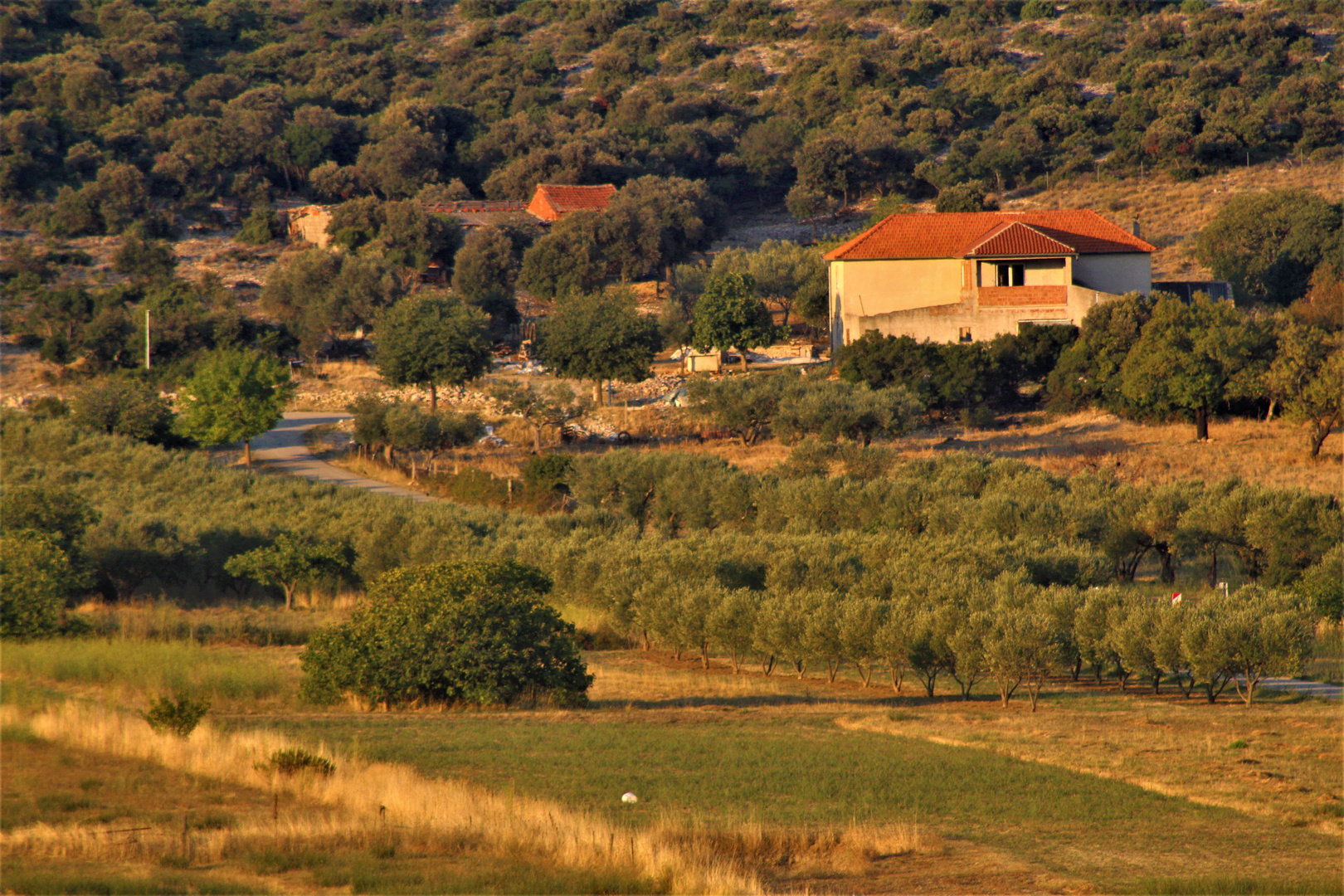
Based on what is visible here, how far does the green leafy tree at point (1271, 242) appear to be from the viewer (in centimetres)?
6750

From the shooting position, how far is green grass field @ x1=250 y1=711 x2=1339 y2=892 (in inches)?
549

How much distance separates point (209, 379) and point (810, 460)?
2551 cm

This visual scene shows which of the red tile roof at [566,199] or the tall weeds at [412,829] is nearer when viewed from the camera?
the tall weeds at [412,829]

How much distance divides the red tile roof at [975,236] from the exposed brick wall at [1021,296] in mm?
1927

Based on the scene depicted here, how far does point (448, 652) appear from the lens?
862 inches

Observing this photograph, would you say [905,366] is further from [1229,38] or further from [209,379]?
[1229,38]

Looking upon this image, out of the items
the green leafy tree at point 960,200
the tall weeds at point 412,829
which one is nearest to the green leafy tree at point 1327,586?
the tall weeds at point 412,829

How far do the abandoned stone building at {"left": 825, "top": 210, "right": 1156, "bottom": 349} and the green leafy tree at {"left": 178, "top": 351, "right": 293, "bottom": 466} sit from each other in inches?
1030

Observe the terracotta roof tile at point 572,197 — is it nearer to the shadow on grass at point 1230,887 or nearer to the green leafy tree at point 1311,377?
the green leafy tree at point 1311,377

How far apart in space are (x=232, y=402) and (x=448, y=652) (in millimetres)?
34032

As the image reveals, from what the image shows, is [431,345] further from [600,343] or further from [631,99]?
[631,99]

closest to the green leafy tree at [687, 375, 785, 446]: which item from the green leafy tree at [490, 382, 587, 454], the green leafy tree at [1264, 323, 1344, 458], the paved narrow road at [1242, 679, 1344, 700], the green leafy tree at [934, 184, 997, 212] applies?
the green leafy tree at [490, 382, 587, 454]

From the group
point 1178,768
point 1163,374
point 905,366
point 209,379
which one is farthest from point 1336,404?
point 209,379

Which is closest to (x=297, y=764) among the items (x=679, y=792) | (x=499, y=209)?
(x=679, y=792)
